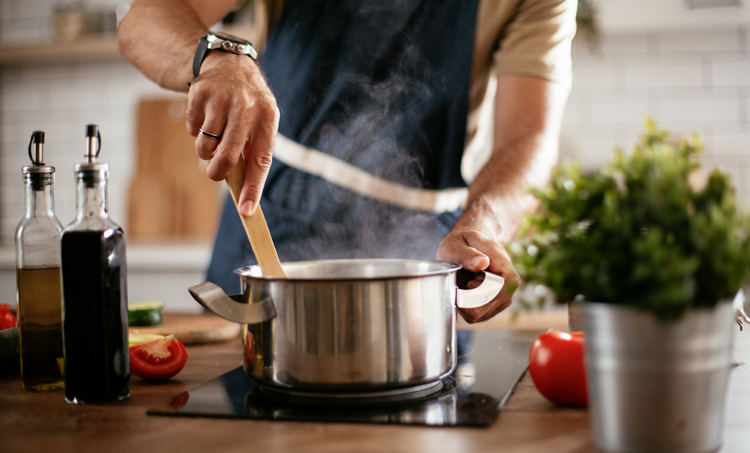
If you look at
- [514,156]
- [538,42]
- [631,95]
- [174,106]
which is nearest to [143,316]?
[514,156]

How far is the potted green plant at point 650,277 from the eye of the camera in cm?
46

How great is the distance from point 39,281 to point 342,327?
365 mm

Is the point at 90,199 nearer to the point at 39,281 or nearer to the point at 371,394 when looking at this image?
the point at 39,281

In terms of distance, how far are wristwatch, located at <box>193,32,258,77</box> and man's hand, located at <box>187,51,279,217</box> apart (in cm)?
6

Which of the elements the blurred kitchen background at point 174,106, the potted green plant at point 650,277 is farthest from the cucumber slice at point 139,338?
the blurred kitchen background at point 174,106

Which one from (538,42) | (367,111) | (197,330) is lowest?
(197,330)

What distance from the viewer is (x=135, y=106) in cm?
306

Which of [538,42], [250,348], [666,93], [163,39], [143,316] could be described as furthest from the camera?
[666,93]

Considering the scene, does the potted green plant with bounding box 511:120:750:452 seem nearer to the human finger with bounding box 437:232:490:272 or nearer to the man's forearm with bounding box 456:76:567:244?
the human finger with bounding box 437:232:490:272

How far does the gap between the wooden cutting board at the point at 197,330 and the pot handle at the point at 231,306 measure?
1.46 ft

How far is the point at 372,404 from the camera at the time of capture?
2.16 feet

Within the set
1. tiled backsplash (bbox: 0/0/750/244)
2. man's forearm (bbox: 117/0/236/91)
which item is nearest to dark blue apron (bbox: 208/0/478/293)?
man's forearm (bbox: 117/0/236/91)

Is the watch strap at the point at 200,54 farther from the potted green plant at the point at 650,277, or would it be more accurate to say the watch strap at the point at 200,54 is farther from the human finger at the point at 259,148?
the potted green plant at the point at 650,277

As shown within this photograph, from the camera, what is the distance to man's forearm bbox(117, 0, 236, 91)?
3.23ft
